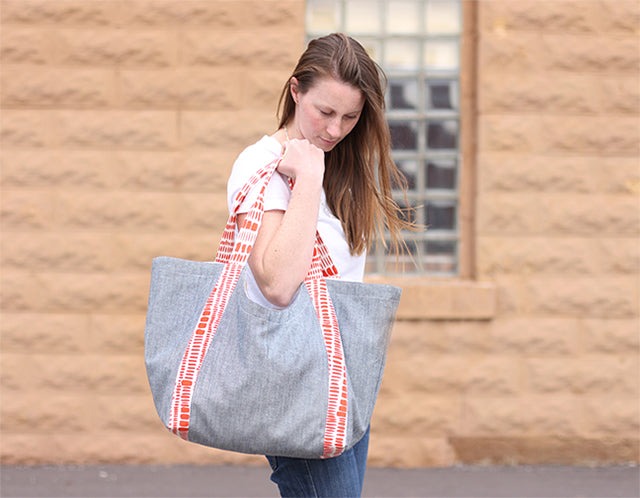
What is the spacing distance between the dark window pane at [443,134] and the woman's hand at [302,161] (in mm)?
3799

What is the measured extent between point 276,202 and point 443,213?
154 inches

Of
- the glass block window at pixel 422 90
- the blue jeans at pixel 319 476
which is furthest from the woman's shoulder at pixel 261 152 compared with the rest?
the glass block window at pixel 422 90

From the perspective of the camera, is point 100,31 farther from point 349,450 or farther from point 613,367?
point 349,450

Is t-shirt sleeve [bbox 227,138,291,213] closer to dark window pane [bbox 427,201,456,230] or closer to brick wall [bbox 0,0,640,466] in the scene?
brick wall [bbox 0,0,640,466]

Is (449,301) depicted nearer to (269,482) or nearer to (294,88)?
(269,482)

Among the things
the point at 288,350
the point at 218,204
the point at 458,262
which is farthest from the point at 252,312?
the point at 458,262

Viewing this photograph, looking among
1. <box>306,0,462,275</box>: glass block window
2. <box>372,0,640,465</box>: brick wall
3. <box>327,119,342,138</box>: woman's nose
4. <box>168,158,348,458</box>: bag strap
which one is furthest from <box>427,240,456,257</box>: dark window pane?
<box>168,158,348,458</box>: bag strap

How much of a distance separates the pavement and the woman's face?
3.32 metres

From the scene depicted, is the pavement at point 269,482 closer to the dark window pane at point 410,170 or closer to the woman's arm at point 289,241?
the dark window pane at point 410,170

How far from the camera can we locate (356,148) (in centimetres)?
249

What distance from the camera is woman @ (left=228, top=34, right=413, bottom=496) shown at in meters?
2.04

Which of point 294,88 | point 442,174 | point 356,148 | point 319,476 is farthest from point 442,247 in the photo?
point 319,476

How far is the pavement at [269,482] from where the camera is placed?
17.2 feet

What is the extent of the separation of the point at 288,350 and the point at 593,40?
4260mm
